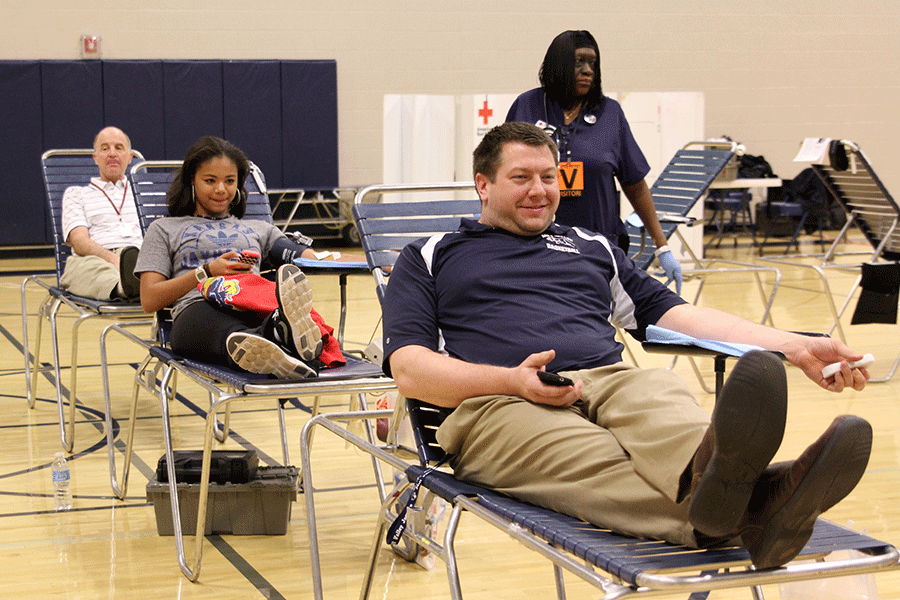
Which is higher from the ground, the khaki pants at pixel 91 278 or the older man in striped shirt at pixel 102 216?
the older man in striped shirt at pixel 102 216

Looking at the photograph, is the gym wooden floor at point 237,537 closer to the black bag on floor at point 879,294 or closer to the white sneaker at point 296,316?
the black bag on floor at point 879,294

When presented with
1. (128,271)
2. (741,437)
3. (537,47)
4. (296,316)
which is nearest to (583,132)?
(296,316)

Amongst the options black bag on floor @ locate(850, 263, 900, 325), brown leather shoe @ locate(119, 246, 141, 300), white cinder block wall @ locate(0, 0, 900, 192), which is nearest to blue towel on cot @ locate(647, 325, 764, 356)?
brown leather shoe @ locate(119, 246, 141, 300)

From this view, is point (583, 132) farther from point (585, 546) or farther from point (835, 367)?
point (585, 546)

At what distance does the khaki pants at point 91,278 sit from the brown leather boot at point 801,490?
9.50 feet

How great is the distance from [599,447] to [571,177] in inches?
71.3

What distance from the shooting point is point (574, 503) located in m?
1.62

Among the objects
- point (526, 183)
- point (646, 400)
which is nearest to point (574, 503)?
point (646, 400)

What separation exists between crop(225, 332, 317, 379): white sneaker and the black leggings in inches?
6.7

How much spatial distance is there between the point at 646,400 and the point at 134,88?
29.2ft

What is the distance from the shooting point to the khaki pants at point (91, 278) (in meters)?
3.83

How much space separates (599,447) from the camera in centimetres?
166

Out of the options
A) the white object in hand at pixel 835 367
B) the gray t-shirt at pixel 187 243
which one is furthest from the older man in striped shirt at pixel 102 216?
the white object in hand at pixel 835 367

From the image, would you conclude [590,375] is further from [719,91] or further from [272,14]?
[719,91]
